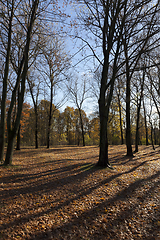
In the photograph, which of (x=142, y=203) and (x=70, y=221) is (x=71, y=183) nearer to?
(x=70, y=221)

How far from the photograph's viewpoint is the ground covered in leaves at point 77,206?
3.51 metres

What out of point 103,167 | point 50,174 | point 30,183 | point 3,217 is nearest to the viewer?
point 3,217

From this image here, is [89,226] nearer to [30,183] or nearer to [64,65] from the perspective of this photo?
[30,183]

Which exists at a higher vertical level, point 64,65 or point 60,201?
point 64,65

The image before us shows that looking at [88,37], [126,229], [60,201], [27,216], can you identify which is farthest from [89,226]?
[88,37]

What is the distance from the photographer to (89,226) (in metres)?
3.75

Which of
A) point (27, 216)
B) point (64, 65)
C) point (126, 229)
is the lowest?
point (126, 229)

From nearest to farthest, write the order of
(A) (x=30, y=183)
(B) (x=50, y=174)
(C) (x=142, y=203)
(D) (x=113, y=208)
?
(D) (x=113, y=208)
(C) (x=142, y=203)
(A) (x=30, y=183)
(B) (x=50, y=174)

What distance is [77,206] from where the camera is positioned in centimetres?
460

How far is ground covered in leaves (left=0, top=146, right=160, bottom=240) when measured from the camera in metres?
3.51

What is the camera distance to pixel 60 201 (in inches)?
189

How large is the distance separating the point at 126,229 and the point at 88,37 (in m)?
10.2

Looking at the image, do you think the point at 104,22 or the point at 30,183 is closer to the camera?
the point at 30,183

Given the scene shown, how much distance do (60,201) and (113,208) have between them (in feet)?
5.72
